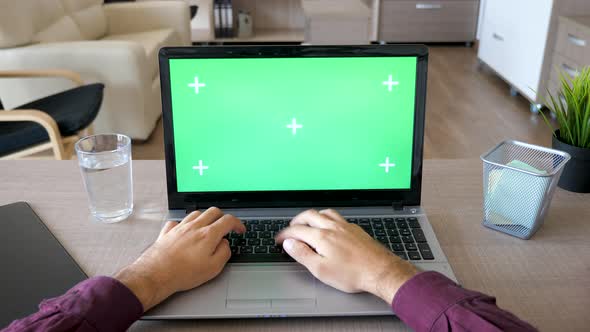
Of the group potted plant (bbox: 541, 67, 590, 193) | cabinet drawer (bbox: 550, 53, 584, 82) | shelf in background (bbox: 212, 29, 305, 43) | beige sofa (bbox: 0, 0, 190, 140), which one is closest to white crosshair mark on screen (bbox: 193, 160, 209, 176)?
potted plant (bbox: 541, 67, 590, 193)

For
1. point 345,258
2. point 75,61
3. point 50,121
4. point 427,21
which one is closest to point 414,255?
point 345,258

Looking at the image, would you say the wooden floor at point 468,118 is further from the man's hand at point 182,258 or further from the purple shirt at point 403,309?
the purple shirt at point 403,309

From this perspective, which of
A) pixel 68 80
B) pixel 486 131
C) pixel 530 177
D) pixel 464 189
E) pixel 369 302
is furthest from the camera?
pixel 486 131

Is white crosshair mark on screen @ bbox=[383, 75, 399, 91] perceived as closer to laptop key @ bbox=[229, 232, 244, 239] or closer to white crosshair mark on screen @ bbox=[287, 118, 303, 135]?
white crosshair mark on screen @ bbox=[287, 118, 303, 135]

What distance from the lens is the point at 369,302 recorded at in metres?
0.69

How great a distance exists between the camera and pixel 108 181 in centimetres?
90

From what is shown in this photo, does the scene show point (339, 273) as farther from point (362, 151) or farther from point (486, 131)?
point (486, 131)

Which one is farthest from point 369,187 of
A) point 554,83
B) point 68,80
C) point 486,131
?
point 554,83

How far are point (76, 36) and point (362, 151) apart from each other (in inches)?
110

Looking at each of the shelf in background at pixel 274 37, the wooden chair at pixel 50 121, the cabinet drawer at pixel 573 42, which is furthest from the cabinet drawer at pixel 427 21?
the wooden chair at pixel 50 121

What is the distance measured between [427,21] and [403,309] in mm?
4684

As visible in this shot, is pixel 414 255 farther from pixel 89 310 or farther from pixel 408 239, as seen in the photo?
pixel 89 310

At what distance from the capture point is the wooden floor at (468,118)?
2918mm

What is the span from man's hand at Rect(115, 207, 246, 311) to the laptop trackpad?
0.12ft
